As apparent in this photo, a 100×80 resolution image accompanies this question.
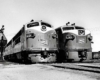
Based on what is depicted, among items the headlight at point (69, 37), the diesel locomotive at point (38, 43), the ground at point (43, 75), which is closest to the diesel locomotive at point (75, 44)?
the headlight at point (69, 37)

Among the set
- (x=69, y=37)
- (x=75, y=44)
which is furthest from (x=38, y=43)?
(x=75, y=44)

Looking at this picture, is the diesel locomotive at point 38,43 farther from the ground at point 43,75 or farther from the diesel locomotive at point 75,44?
the ground at point 43,75

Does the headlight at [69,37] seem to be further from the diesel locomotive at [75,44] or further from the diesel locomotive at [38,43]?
the diesel locomotive at [38,43]

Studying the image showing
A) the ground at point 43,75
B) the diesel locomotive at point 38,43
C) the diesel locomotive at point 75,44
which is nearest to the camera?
the ground at point 43,75

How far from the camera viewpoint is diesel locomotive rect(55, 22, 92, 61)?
13914mm

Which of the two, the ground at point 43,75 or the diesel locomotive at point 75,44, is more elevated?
the diesel locomotive at point 75,44

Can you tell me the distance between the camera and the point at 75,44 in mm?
14383

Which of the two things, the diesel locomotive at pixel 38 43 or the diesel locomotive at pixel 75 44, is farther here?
the diesel locomotive at pixel 75 44

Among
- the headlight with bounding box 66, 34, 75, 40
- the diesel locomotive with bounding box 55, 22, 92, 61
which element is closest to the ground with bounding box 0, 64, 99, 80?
the diesel locomotive with bounding box 55, 22, 92, 61

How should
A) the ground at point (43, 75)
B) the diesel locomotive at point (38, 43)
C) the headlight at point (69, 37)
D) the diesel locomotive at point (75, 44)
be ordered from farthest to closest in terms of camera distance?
the headlight at point (69, 37) → the diesel locomotive at point (75, 44) → the diesel locomotive at point (38, 43) → the ground at point (43, 75)

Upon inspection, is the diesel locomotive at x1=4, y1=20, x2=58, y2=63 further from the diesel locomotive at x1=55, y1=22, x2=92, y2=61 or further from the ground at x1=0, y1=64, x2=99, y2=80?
the ground at x1=0, y1=64, x2=99, y2=80

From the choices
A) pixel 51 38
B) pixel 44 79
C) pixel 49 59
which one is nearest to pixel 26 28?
pixel 51 38

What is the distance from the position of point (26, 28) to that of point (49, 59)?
9.20ft

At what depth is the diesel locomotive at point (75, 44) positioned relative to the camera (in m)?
13.9
